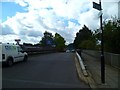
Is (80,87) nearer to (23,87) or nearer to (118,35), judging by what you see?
(23,87)

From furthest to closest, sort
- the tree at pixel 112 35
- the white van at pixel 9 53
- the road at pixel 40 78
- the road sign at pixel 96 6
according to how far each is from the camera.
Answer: the tree at pixel 112 35, the white van at pixel 9 53, the road sign at pixel 96 6, the road at pixel 40 78

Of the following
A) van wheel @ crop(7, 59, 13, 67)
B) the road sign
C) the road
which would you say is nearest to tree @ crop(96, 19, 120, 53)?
the road

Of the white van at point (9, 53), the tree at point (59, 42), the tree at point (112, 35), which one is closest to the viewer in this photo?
the white van at point (9, 53)

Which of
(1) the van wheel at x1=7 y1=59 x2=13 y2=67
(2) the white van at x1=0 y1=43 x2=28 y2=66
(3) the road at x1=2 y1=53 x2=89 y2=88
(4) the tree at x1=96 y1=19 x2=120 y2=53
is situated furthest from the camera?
(4) the tree at x1=96 y1=19 x2=120 y2=53

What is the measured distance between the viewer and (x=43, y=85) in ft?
39.1

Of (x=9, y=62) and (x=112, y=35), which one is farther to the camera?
(x=112, y=35)

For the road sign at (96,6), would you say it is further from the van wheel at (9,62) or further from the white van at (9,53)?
the van wheel at (9,62)

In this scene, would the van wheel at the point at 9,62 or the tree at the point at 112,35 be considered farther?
the tree at the point at 112,35

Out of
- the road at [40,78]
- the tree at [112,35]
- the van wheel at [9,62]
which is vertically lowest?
the road at [40,78]

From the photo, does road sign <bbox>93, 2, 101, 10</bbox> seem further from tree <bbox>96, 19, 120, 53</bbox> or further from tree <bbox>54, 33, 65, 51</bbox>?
tree <bbox>54, 33, 65, 51</bbox>

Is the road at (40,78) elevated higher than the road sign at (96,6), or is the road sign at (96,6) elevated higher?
the road sign at (96,6)

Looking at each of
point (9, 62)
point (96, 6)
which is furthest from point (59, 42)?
point (96, 6)

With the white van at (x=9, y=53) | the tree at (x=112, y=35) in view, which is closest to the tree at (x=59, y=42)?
the tree at (x=112, y=35)

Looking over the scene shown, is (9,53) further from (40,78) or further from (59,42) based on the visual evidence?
(59,42)
